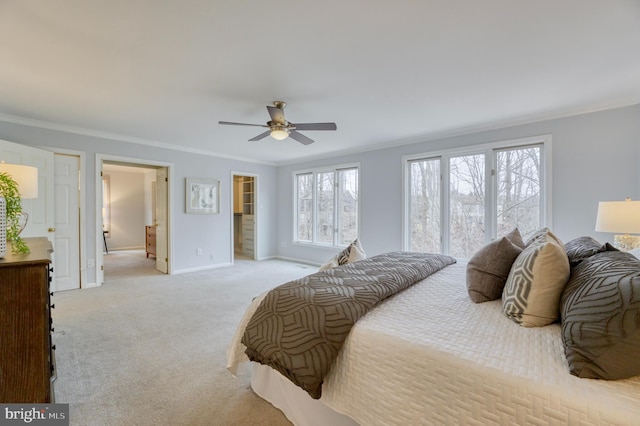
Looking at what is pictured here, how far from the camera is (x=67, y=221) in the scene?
13.1 feet

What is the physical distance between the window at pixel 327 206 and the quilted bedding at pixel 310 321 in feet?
12.6

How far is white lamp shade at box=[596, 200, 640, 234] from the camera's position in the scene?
2.20 m

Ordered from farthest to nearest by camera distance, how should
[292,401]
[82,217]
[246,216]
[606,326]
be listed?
1. [246,216]
2. [82,217]
3. [292,401]
4. [606,326]

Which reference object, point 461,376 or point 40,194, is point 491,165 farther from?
point 40,194

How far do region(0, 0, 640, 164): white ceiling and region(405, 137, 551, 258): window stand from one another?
518 millimetres

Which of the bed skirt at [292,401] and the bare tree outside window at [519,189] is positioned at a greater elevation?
the bare tree outside window at [519,189]

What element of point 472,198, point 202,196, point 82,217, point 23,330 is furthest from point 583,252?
point 82,217

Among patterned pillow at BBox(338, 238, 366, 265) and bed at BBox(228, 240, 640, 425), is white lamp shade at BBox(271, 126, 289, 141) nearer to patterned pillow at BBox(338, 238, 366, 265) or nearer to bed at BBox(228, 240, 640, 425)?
patterned pillow at BBox(338, 238, 366, 265)

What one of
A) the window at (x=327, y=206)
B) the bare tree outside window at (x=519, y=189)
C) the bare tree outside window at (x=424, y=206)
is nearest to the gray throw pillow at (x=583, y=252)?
the bare tree outside window at (x=519, y=189)

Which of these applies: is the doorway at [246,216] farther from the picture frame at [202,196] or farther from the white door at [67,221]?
the white door at [67,221]

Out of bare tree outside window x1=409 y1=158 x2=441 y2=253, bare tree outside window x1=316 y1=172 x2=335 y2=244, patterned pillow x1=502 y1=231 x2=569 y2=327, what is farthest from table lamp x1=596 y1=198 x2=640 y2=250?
bare tree outside window x1=316 y1=172 x2=335 y2=244

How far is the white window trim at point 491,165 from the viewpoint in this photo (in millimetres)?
3395

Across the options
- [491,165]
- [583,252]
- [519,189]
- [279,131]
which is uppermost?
[279,131]

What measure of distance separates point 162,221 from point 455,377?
5540mm
